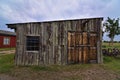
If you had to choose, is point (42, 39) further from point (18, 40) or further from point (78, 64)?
point (78, 64)

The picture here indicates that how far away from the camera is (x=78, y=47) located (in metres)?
11.7

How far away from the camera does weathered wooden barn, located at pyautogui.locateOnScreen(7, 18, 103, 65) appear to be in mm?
11602

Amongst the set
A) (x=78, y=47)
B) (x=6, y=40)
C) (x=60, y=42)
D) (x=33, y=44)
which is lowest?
(x=78, y=47)

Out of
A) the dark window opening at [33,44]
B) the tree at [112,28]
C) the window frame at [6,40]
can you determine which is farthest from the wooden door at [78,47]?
the tree at [112,28]

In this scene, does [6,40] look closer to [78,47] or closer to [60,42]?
[60,42]

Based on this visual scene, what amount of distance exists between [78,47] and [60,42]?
140cm

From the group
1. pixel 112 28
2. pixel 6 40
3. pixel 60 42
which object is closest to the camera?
pixel 60 42

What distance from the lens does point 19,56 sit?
1169 cm

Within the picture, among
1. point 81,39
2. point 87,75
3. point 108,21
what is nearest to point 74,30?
point 81,39

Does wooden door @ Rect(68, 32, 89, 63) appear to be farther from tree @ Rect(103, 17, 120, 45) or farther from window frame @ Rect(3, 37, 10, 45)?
tree @ Rect(103, 17, 120, 45)

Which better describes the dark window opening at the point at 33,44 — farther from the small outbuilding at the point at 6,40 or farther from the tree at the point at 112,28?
the tree at the point at 112,28

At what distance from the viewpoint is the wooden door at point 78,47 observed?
11609 millimetres

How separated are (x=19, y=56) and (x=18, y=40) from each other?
3.98 ft

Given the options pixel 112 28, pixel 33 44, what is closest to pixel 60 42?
pixel 33 44
